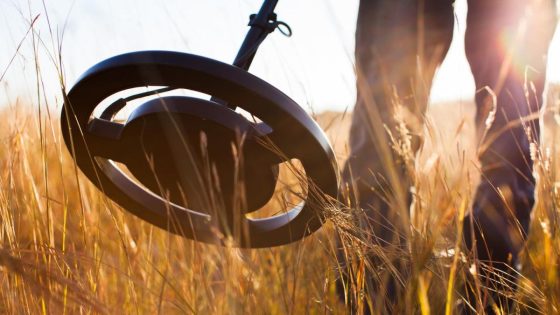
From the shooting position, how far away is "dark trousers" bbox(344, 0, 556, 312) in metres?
1.44

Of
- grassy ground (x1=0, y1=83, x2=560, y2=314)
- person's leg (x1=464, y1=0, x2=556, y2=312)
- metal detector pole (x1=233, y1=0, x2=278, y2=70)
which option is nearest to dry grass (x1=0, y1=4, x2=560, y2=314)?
grassy ground (x1=0, y1=83, x2=560, y2=314)

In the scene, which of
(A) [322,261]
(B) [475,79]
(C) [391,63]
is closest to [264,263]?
(A) [322,261]

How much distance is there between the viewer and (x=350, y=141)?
1.60m

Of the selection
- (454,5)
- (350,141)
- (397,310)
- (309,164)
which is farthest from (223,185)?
(454,5)

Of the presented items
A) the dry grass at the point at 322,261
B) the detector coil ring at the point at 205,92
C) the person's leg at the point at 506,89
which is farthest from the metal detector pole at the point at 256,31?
the person's leg at the point at 506,89

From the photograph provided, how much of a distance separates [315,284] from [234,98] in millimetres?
606

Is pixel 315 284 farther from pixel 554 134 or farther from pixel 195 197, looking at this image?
pixel 554 134

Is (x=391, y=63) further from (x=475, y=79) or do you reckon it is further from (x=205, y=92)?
(x=205, y=92)

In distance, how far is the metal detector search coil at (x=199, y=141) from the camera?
104 cm

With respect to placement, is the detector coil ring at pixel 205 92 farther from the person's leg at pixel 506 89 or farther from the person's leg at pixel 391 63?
the person's leg at pixel 506 89

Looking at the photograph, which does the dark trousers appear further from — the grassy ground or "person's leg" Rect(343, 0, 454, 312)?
the grassy ground

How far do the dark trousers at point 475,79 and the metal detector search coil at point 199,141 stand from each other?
0.96 ft

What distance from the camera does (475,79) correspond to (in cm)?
163

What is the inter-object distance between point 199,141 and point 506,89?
85 centimetres
